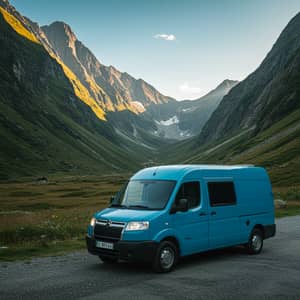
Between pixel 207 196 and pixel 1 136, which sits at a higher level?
pixel 1 136

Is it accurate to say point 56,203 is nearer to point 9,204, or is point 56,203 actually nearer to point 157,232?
point 9,204

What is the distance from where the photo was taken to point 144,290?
1073cm

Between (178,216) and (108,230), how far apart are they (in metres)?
2.33

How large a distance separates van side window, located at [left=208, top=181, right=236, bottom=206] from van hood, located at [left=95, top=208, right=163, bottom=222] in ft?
8.87

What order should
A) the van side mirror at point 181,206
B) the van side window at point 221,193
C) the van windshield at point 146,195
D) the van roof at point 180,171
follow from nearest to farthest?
the van side mirror at point 181,206 → the van windshield at point 146,195 → the van roof at point 180,171 → the van side window at point 221,193

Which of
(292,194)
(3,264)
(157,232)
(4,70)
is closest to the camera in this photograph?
(157,232)

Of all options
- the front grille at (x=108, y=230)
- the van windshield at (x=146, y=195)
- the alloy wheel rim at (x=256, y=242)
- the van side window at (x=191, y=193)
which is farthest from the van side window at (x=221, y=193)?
the front grille at (x=108, y=230)

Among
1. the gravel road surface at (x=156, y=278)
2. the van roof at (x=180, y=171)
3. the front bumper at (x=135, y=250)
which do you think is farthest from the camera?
the van roof at (x=180, y=171)

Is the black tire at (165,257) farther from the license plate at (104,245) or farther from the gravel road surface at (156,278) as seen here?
the license plate at (104,245)

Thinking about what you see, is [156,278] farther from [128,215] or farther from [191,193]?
[191,193]

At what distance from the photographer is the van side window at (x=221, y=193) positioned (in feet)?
49.1

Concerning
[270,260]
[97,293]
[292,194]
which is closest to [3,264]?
[97,293]

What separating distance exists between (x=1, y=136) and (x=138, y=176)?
145521 millimetres

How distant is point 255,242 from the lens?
16750mm
